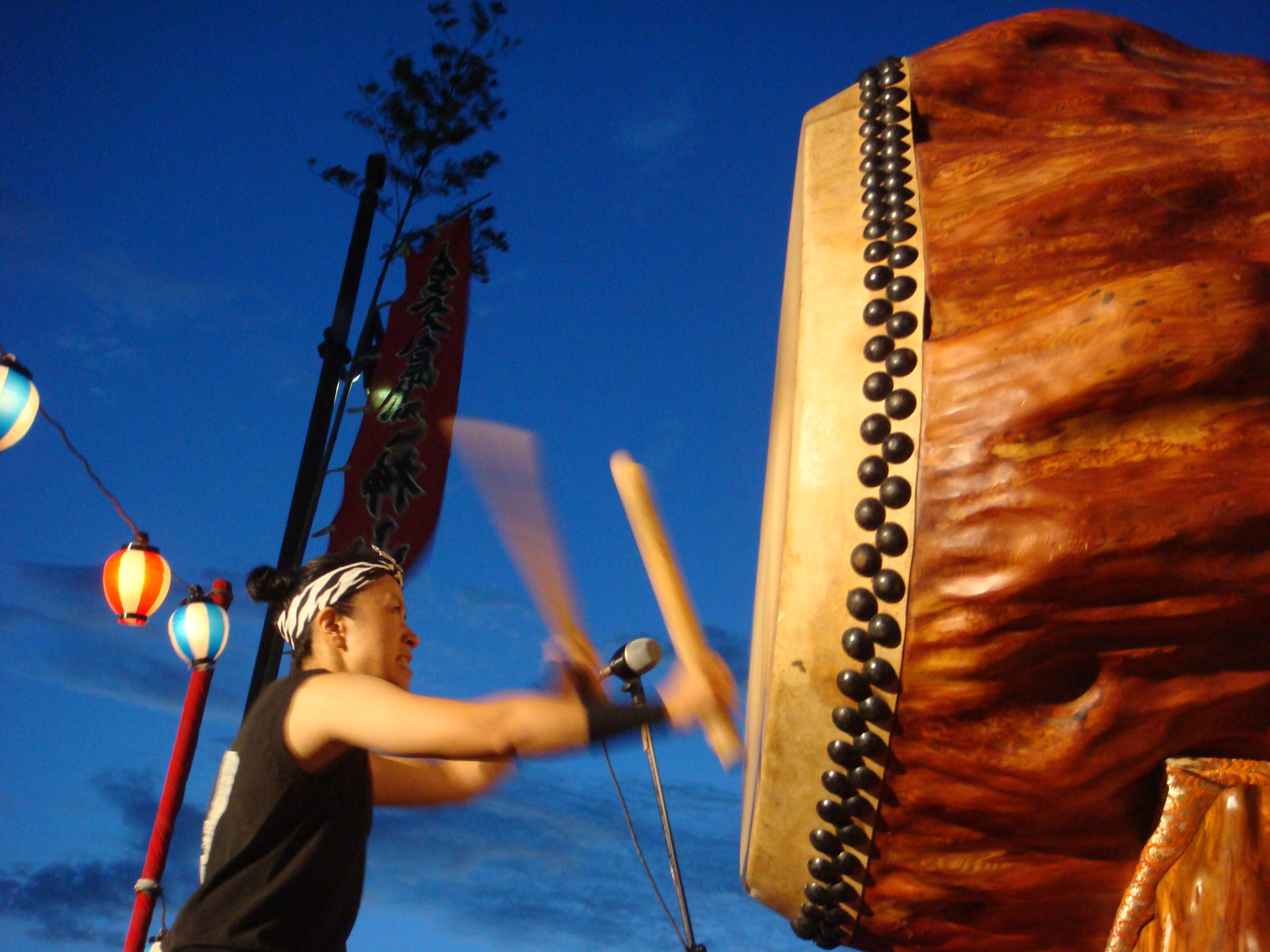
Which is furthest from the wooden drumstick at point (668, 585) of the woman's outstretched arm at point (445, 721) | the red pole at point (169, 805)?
the red pole at point (169, 805)

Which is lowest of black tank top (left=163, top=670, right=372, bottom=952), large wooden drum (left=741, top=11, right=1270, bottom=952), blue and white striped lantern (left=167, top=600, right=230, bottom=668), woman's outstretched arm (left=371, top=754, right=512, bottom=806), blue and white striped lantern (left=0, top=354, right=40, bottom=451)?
black tank top (left=163, top=670, right=372, bottom=952)

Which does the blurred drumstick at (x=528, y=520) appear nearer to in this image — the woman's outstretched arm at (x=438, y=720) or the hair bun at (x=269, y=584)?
the woman's outstretched arm at (x=438, y=720)

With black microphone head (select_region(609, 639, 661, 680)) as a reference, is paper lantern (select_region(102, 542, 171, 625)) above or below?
above

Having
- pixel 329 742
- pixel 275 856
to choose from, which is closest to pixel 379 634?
pixel 329 742

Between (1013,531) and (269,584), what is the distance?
1.49 metres

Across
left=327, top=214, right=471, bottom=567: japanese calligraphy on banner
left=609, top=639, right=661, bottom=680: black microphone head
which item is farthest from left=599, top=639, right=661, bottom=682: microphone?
left=327, top=214, right=471, bottom=567: japanese calligraphy on banner

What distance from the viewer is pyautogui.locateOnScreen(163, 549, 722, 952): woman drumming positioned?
1.06 meters

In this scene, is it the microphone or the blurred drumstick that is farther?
Result: the blurred drumstick

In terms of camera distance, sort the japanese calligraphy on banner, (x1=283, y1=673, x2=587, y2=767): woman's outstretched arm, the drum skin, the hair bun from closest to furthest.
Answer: the drum skin, (x1=283, y1=673, x2=587, y2=767): woman's outstretched arm, the hair bun, the japanese calligraphy on banner

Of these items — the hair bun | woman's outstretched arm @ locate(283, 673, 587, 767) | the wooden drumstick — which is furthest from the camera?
the hair bun

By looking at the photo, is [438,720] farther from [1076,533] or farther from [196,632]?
[196,632]

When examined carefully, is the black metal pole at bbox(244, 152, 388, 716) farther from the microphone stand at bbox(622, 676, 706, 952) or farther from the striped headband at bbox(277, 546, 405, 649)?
the microphone stand at bbox(622, 676, 706, 952)

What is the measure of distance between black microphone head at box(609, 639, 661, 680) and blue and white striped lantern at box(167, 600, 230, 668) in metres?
3.68

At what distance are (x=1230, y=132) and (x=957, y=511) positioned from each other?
0.43m
